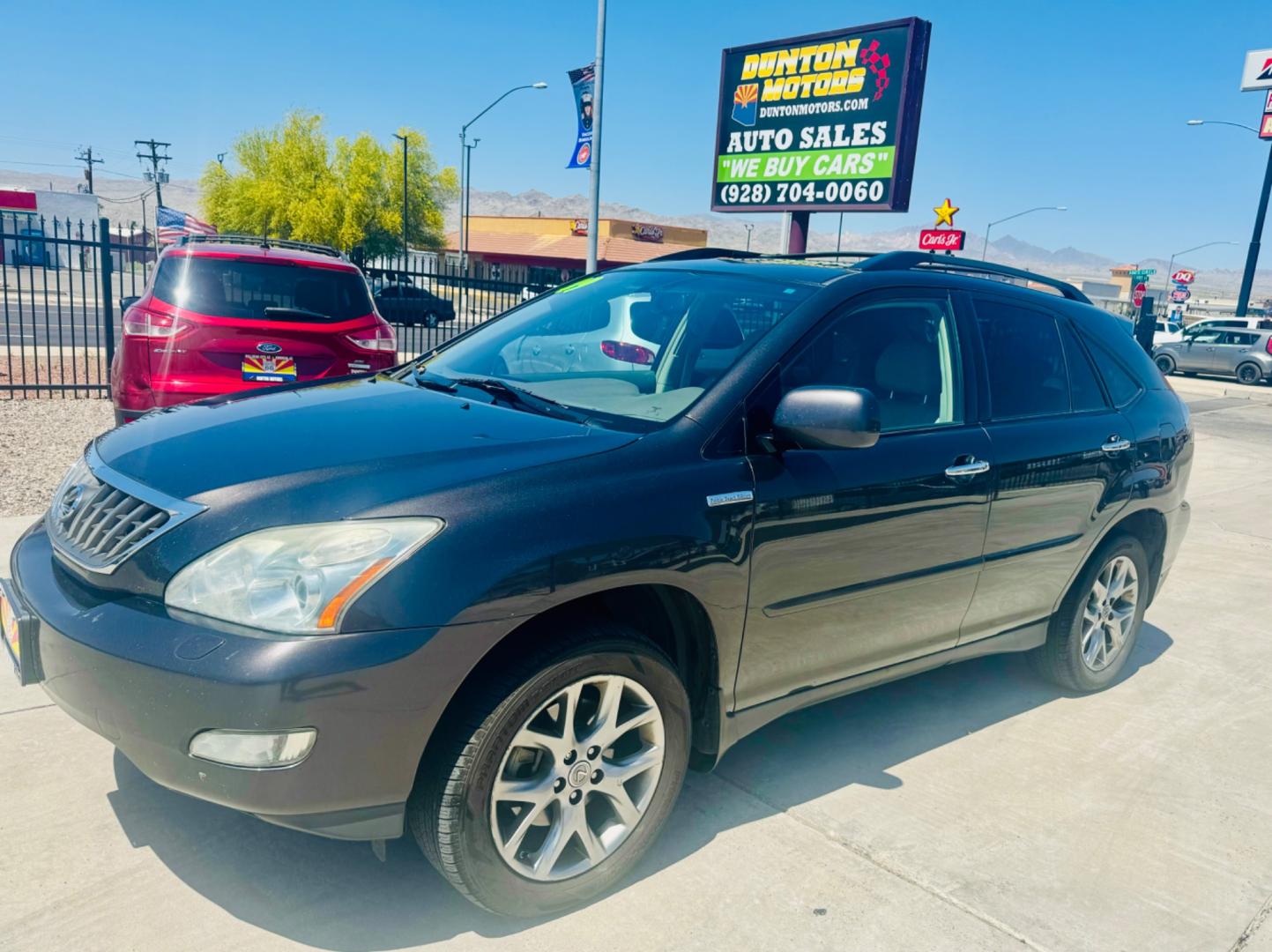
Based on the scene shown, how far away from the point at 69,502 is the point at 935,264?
10.4 ft

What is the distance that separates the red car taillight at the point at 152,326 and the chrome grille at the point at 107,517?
3.56 m

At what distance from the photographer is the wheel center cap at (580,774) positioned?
263 cm

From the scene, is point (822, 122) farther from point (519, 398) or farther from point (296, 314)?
point (519, 398)

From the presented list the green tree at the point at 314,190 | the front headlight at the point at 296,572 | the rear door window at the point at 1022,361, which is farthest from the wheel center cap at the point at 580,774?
the green tree at the point at 314,190

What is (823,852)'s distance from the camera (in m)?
3.10

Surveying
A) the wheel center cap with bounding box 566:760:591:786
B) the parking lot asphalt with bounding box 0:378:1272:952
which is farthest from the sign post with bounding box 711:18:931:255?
the wheel center cap with bounding box 566:760:591:786

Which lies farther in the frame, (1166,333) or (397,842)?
(1166,333)

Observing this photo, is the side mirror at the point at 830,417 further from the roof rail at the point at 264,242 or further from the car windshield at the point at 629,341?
the roof rail at the point at 264,242

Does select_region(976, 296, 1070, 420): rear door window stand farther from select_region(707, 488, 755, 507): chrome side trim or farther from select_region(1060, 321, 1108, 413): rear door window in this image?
select_region(707, 488, 755, 507): chrome side trim

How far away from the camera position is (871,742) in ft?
12.9

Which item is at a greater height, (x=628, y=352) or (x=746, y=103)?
(x=746, y=103)

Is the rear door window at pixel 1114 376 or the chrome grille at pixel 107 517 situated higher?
the rear door window at pixel 1114 376

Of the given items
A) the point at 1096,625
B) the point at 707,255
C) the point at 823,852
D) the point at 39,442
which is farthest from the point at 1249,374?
the point at 823,852

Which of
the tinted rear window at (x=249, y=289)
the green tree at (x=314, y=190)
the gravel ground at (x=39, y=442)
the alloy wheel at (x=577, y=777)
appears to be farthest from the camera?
the green tree at (x=314, y=190)
